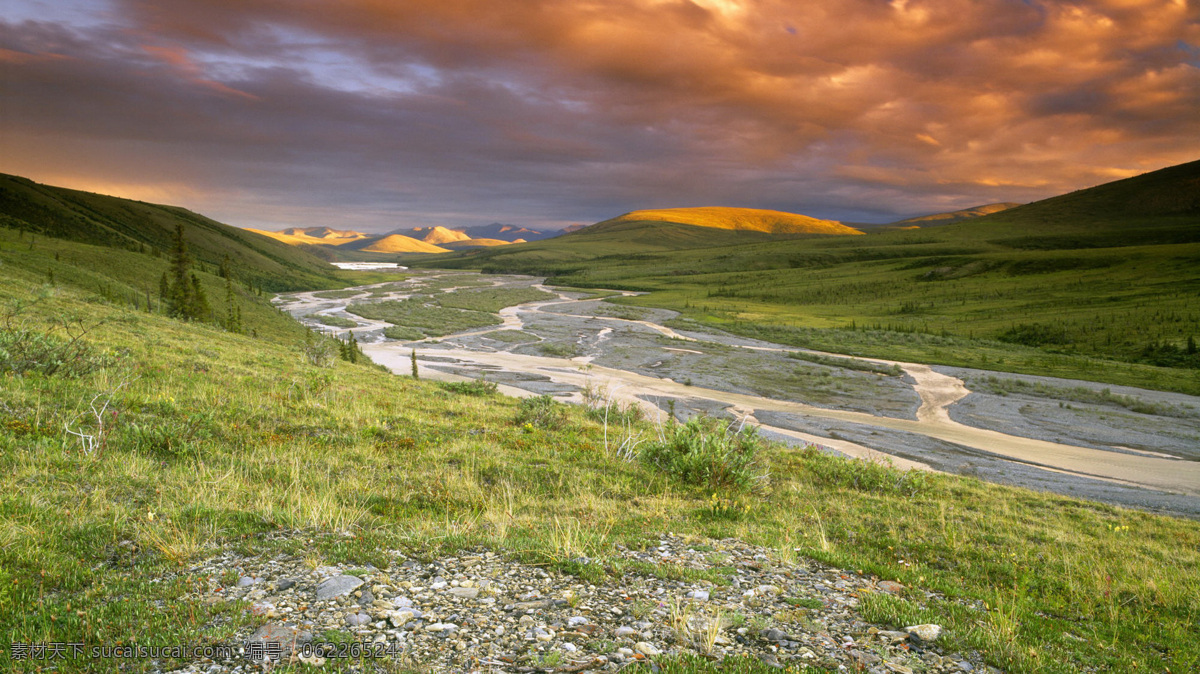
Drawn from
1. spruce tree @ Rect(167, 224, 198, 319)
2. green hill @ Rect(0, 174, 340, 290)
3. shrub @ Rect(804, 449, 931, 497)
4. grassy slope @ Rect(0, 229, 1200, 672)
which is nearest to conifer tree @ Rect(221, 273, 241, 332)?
spruce tree @ Rect(167, 224, 198, 319)

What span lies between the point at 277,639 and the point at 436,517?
309cm

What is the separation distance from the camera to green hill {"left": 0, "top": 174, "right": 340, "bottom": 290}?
81688 mm

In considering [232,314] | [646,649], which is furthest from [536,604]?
[232,314]

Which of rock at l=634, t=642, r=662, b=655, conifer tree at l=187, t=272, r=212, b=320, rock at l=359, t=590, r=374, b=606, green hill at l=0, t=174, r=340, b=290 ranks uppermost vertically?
green hill at l=0, t=174, r=340, b=290

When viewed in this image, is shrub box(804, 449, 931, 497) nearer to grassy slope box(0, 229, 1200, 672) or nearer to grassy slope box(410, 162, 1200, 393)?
grassy slope box(0, 229, 1200, 672)

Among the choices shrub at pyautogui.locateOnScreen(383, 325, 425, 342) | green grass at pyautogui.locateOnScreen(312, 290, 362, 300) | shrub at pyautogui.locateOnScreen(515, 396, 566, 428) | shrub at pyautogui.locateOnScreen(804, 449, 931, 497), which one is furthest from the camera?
green grass at pyautogui.locateOnScreen(312, 290, 362, 300)

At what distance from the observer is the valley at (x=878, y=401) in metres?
23.6

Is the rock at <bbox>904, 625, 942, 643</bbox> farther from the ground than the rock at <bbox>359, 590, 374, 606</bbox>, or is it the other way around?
the rock at <bbox>359, 590, 374, 606</bbox>

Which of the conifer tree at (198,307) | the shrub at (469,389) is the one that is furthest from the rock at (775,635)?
the conifer tree at (198,307)

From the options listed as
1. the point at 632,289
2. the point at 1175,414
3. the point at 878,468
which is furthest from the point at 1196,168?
the point at 878,468

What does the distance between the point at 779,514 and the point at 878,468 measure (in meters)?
6.16

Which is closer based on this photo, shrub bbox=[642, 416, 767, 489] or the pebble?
the pebble

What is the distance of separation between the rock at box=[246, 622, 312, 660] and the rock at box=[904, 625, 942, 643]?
17.2 feet

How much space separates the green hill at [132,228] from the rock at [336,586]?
75935mm
